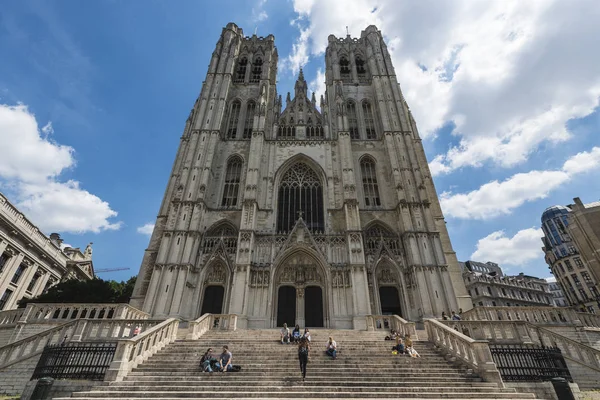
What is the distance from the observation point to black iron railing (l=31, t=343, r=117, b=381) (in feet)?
29.1

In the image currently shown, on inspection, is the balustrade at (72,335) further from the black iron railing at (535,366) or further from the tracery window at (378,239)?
the tracery window at (378,239)

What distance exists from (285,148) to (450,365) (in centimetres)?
2127

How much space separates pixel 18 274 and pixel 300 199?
24.1 metres

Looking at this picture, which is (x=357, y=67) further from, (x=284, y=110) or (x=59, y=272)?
(x=59, y=272)

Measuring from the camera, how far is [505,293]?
4553 cm

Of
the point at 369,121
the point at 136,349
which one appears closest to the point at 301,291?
the point at 136,349

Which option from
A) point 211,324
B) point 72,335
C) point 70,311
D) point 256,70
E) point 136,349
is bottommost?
point 136,349

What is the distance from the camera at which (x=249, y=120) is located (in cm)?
3012

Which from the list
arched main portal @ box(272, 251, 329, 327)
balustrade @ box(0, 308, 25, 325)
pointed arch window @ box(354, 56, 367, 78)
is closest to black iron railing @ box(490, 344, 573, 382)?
arched main portal @ box(272, 251, 329, 327)

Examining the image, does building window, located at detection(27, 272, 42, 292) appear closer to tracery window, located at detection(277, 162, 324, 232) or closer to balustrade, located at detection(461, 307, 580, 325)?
tracery window, located at detection(277, 162, 324, 232)

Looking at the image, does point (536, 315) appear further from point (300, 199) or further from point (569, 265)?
point (569, 265)

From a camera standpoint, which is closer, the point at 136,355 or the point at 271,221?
the point at 136,355

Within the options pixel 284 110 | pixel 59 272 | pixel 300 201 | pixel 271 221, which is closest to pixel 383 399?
pixel 271 221

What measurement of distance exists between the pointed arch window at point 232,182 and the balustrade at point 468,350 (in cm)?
1786
